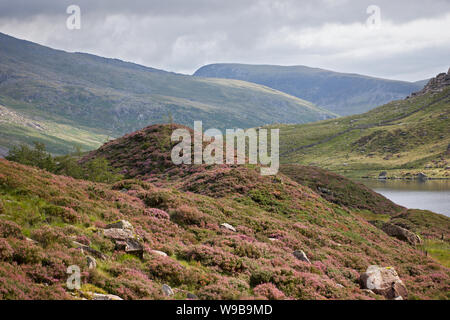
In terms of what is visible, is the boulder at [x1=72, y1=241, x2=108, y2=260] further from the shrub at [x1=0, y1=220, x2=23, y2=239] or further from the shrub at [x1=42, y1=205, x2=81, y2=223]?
the shrub at [x1=42, y1=205, x2=81, y2=223]

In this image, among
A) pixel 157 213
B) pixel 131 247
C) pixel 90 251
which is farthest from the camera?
pixel 157 213

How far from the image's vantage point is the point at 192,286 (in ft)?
51.9

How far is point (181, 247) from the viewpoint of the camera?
794 inches

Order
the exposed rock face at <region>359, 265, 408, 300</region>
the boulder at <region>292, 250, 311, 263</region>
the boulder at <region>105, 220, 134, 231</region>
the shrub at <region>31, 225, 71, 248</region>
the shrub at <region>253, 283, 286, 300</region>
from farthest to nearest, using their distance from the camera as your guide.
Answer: the boulder at <region>292, 250, 311, 263</region>
the exposed rock face at <region>359, 265, 408, 300</region>
the boulder at <region>105, 220, 134, 231</region>
the shrub at <region>253, 283, 286, 300</region>
the shrub at <region>31, 225, 71, 248</region>

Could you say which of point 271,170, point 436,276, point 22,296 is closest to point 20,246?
point 22,296

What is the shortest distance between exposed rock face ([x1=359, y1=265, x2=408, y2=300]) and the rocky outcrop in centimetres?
1359

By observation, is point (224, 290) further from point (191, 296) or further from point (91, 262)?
point (91, 262)

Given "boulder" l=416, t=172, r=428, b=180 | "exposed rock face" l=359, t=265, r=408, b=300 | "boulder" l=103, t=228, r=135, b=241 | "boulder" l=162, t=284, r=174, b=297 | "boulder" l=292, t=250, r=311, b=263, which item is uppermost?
"boulder" l=103, t=228, r=135, b=241

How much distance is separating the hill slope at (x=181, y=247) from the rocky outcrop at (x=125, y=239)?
1.04ft

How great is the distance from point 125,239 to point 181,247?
3613 millimetres

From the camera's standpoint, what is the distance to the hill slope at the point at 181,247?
45.1ft

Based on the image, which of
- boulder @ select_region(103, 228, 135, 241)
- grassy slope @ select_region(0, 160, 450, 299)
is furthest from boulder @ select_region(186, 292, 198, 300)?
boulder @ select_region(103, 228, 135, 241)

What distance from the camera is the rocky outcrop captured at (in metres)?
17.2

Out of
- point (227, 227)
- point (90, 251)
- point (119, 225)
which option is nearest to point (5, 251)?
point (90, 251)
